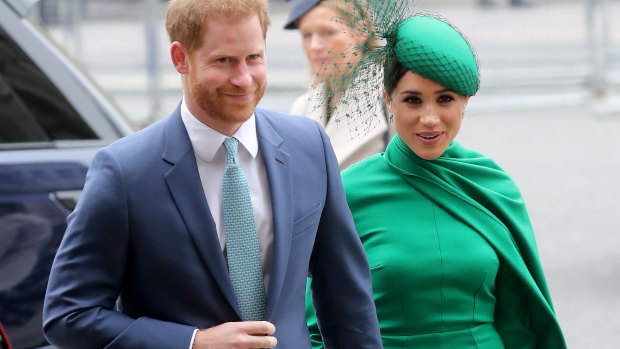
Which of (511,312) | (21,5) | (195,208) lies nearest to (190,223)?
(195,208)

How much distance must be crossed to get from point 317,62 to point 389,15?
119 cm

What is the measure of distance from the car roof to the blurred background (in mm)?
3401

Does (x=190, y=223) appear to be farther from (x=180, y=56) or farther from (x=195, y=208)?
(x=180, y=56)

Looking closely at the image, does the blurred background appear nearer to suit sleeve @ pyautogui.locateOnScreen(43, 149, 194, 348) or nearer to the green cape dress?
the green cape dress

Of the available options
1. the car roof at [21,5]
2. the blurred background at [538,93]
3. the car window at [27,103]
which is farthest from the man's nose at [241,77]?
the blurred background at [538,93]

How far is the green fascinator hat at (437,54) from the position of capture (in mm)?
→ 2551

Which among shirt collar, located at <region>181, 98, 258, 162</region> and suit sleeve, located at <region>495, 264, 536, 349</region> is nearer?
shirt collar, located at <region>181, 98, 258, 162</region>

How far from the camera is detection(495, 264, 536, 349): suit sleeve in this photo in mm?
2678

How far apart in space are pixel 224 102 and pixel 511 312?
1051mm

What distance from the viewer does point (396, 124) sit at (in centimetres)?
268

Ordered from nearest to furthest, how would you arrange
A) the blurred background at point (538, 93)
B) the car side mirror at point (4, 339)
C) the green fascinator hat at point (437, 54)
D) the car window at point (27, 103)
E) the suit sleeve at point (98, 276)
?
the suit sleeve at point (98, 276)
the green fascinator hat at point (437, 54)
the car side mirror at point (4, 339)
the car window at point (27, 103)
the blurred background at point (538, 93)

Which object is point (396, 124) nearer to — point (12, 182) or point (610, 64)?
point (12, 182)

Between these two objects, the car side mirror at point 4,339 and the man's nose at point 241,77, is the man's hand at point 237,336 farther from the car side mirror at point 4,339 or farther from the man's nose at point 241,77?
the car side mirror at point 4,339

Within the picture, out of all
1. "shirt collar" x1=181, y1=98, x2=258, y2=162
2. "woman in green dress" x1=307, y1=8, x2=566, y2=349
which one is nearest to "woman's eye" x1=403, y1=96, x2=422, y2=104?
"woman in green dress" x1=307, y1=8, x2=566, y2=349
